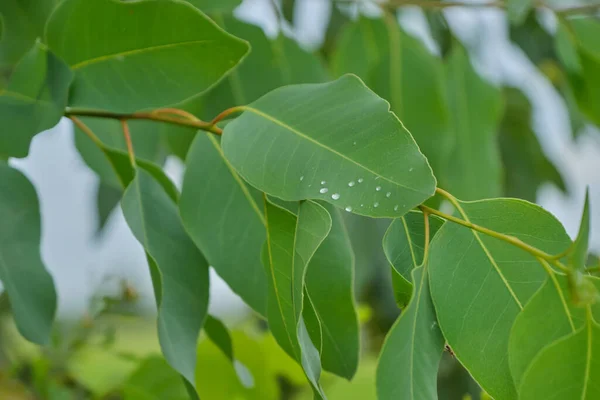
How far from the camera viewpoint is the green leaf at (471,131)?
38.5 inches

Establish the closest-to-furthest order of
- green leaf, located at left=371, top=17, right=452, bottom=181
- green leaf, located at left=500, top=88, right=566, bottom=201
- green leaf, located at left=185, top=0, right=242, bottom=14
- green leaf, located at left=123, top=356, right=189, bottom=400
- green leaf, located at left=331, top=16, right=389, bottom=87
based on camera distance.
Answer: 1. green leaf, located at left=185, top=0, right=242, bottom=14
2. green leaf, located at left=123, top=356, right=189, bottom=400
3. green leaf, located at left=371, top=17, right=452, bottom=181
4. green leaf, located at left=331, top=16, right=389, bottom=87
5. green leaf, located at left=500, top=88, right=566, bottom=201

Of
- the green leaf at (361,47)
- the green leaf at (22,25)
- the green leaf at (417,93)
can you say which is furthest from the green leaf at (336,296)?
the green leaf at (361,47)

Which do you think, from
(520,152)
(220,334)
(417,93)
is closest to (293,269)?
(220,334)

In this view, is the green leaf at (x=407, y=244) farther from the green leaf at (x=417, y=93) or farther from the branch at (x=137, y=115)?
the green leaf at (x=417, y=93)

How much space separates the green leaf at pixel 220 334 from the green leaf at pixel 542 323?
0.22m

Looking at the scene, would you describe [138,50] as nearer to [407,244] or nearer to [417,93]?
[407,244]

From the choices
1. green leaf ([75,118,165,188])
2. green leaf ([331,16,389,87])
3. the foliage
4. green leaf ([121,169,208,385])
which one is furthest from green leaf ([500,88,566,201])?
green leaf ([121,169,208,385])

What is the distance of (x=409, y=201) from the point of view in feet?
1.12

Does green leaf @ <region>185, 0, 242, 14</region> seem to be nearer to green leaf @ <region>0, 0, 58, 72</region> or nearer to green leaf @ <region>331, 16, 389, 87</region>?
green leaf @ <region>0, 0, 58, 72</region>

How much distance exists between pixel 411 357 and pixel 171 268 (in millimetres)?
171

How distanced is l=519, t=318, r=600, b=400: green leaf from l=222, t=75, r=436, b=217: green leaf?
89 mm

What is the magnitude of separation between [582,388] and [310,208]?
0.15 metres

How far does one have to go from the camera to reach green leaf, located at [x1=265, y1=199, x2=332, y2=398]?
13.5 inches

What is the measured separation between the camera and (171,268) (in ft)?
1.51
